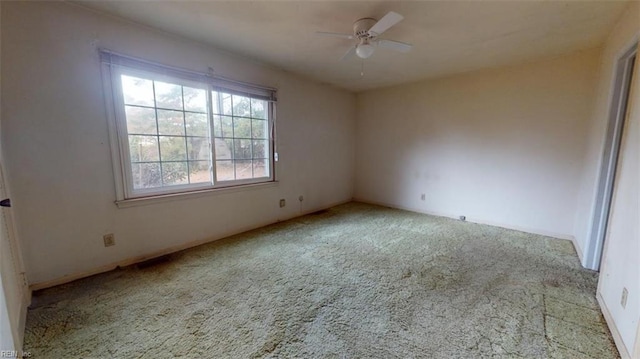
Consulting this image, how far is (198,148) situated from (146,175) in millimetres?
598

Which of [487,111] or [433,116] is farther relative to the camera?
[433,116]

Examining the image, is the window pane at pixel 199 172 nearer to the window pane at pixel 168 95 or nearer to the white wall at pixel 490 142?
the window pane at pixel 168 95

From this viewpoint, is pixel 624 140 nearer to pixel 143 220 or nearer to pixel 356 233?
pixel 356 233

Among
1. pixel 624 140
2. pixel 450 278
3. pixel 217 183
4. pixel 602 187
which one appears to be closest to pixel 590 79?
pixel 602 187

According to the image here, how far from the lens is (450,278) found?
2.28m

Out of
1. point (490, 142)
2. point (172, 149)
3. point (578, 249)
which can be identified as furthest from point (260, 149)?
point (578, 249)

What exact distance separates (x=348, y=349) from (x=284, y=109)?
3187 mm

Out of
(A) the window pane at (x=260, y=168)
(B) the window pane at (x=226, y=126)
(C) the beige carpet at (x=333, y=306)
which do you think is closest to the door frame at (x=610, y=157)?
(C) the beige carpet at (x=333, y=306)

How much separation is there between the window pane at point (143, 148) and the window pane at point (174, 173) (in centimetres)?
14

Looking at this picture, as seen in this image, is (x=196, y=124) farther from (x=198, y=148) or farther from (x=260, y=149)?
(x=260, y=149)

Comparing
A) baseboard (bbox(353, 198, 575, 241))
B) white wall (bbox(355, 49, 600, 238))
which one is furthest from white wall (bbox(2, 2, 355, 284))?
baseboard (bbox(353, 198, 575, 241))

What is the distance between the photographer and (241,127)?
338 centimetres

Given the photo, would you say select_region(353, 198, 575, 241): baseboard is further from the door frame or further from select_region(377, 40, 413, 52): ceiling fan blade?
select_region(377, 40, 413, 52): ceiling fan blade

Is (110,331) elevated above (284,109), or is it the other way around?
(284,109)
